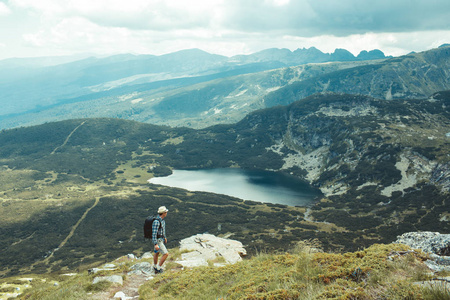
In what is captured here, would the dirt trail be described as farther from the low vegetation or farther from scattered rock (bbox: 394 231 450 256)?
scattered rock (bbox: 394 231 450 256)

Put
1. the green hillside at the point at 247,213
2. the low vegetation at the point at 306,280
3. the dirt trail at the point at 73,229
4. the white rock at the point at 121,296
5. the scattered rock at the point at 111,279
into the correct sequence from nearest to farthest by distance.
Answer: the low vegetation at the point at 306,280 < the white rock at the point at 121,296 < the scattered rock at the point at 111,279 < the green hillside at the point at 247,213 < the dirt trail at the point at 73,229

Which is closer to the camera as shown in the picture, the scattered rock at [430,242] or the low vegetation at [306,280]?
the low vegetation at [306,280]

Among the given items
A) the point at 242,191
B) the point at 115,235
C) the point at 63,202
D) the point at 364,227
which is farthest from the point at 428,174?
the point at 63,202

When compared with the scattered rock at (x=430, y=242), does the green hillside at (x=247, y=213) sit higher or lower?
lower

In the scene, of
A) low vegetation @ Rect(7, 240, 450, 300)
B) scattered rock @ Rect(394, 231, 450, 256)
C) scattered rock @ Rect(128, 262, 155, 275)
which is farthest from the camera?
scattered rock @ Rect(128, 262, 155, 275)

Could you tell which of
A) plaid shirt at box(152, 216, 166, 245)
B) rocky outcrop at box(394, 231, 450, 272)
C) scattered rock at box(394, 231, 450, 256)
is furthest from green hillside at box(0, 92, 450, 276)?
plaid shirt at box(152, 216, 166, 245)

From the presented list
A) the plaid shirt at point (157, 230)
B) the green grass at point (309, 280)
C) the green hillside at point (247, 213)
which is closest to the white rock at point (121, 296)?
the green grass at point (309, 280)

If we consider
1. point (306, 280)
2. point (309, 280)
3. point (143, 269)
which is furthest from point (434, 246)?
point (143, 269)

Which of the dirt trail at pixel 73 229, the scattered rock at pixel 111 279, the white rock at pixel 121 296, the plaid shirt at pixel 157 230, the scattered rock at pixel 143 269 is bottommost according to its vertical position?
the dirt trail at pixel 73 229

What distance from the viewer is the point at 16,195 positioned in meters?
176

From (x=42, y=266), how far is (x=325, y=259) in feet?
374

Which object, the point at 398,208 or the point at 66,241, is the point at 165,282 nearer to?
the point at 66,241

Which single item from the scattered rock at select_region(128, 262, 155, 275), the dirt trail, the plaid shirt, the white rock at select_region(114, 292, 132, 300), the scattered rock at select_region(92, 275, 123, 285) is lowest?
the dirt trail

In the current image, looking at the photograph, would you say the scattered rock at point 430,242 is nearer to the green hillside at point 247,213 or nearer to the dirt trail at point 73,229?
the green hillside at point 247,213
